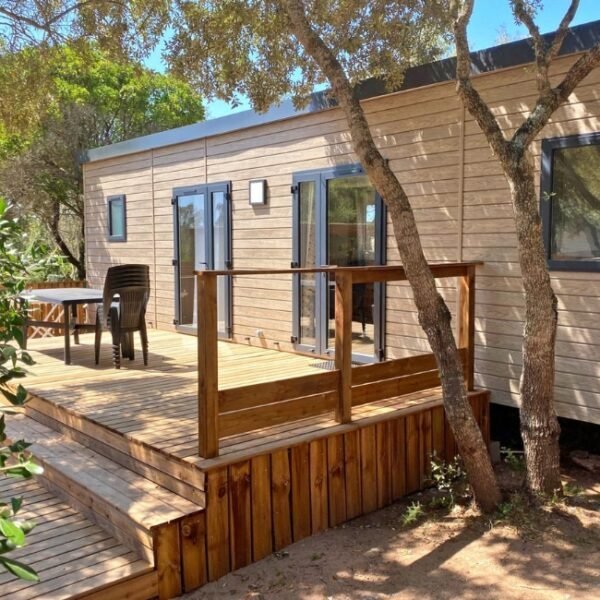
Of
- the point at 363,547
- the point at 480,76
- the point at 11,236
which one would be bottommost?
the point at 363,547

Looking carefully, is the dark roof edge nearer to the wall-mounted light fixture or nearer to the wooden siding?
the wooden siding

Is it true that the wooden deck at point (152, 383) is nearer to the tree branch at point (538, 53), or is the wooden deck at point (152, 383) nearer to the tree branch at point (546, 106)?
the tree branch at point (546, 106)

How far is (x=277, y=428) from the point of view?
12.5 feet

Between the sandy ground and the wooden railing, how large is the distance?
2.22 feet

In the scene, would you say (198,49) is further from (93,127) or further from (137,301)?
(93,127)

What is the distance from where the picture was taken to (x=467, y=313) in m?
4.50

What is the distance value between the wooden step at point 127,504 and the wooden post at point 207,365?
340 millimetres

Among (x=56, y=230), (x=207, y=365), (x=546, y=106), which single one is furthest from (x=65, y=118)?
(x=546, y=106)

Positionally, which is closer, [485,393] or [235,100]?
[485,393]

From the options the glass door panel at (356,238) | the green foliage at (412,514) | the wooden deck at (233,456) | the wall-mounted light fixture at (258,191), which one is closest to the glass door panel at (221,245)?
the wall-mounted light fixture at (258,191)

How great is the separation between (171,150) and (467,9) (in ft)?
16.0

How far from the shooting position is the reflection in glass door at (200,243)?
7066mm

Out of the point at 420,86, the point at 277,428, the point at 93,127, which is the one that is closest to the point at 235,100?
the point at 420,86

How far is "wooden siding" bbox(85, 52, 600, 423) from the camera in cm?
420
